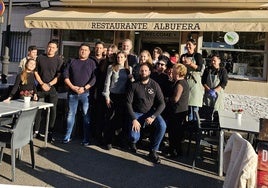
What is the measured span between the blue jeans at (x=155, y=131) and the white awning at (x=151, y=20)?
299cm

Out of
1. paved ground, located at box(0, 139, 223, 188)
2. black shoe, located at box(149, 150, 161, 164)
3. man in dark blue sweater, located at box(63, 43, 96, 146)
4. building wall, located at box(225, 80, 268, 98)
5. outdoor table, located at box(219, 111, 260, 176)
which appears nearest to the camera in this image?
paved ground, located at box(0, 139, 223, 188)

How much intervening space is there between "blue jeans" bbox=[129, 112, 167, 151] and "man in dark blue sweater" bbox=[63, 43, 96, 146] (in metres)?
1.03

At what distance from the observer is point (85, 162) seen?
5688mm

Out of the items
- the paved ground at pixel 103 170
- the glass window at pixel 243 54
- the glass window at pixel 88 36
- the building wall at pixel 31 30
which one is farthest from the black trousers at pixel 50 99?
the building wall at pixel 31 30

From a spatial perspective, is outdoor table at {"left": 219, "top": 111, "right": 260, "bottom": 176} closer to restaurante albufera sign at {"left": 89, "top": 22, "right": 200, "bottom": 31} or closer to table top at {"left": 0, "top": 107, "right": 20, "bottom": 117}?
restaurante albufera sign at {"left": 89, "top": 22, "right": 200, "bottom": 31}

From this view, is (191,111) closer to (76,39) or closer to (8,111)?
(8,111)

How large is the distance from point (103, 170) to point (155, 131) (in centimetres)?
125

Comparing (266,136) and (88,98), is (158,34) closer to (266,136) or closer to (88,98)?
(88,98)

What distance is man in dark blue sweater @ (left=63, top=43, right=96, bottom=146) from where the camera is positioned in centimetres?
666

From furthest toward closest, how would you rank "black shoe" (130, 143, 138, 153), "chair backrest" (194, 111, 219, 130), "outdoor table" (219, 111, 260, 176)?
"black shoe" (130, 143, 138, 153), "chair backrest" (194, 111, 219, 130), "outdoor table" (219, 111, 260, 176)

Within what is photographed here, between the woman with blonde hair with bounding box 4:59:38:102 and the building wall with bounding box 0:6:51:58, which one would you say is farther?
the building wall with bounding box 0:6:51:58

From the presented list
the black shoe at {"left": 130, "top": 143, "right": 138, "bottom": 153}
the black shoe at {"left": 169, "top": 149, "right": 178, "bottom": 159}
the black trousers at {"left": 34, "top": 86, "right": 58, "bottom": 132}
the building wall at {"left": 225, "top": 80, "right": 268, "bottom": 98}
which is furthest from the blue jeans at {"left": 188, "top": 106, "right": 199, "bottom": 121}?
the building wall at {"left": 225, "top": 80, "right": 268, "bottom": 98}

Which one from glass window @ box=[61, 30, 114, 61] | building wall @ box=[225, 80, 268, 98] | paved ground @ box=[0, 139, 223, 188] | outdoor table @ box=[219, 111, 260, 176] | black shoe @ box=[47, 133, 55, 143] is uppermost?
glass window @ box=[61, 30, 114, 61]

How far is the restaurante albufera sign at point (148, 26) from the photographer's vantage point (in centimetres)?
823
